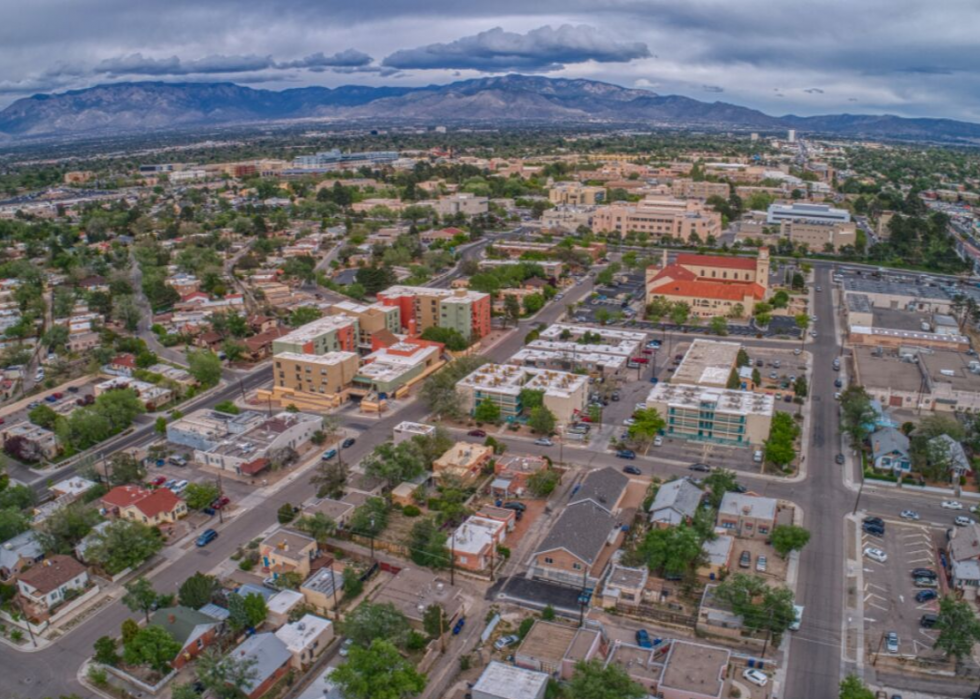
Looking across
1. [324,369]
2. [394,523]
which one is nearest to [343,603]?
[394,523]

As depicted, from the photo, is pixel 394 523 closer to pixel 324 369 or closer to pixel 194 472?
pixel 194 472

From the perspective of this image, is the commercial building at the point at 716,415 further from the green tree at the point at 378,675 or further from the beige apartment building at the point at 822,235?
the beige apartment building at the point at 822,235

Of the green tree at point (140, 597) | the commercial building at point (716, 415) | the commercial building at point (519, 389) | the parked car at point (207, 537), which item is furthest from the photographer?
the commercial building at point (519, 389)

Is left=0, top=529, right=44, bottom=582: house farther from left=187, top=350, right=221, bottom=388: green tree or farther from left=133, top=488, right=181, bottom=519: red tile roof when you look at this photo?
left=187, top=350, right=221, bottom=388: green tree

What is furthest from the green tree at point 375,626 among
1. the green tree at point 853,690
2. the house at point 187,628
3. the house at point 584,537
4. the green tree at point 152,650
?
the green tree at point 853,690

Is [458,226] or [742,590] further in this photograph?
[458,226]

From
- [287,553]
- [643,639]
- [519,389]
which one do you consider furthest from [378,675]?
[519,389]

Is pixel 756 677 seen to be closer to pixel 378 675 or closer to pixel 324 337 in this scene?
pixel 378 675
